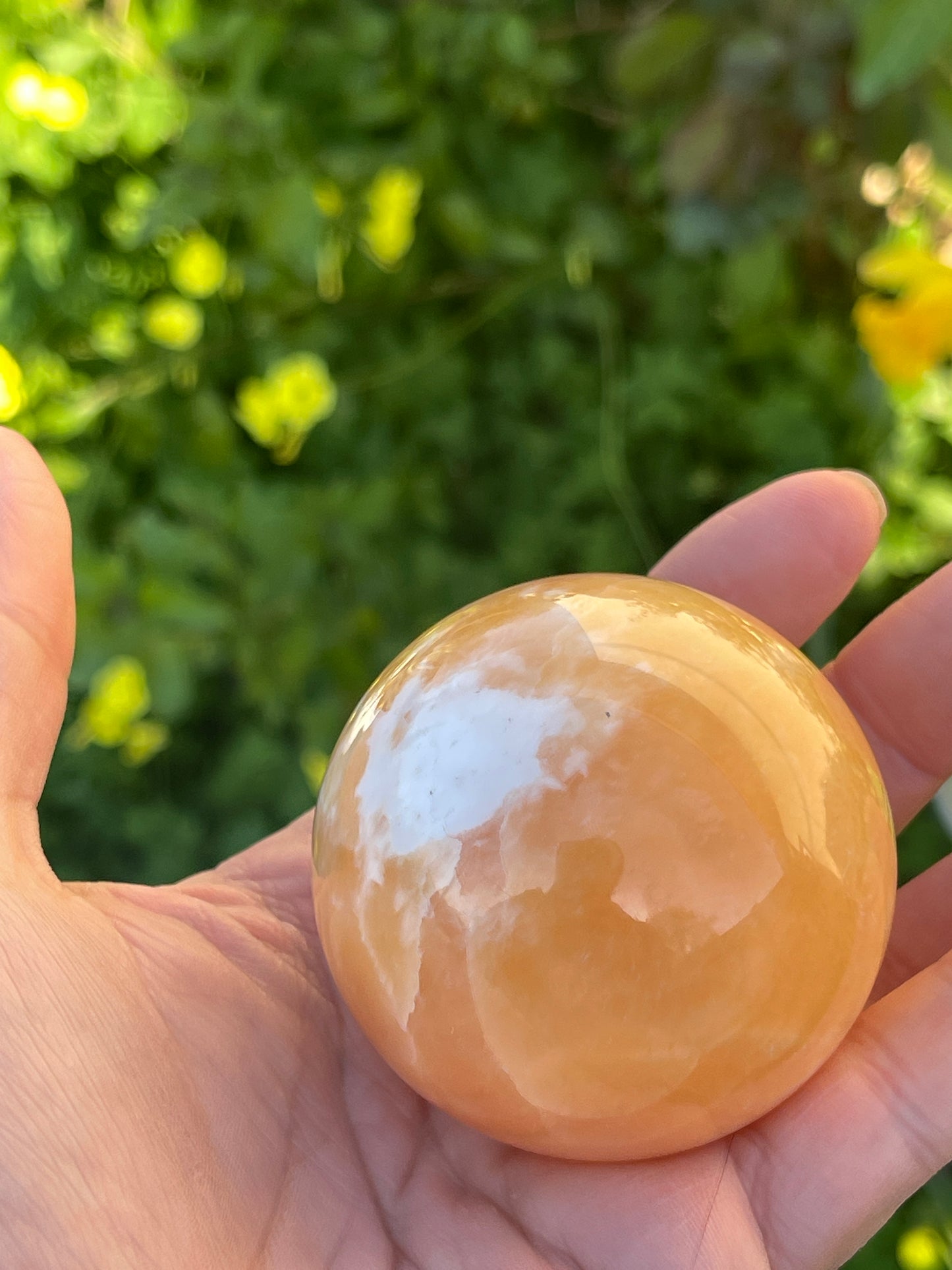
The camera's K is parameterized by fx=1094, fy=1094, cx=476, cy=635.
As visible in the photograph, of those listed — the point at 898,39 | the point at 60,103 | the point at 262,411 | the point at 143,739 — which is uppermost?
the point at 898,39

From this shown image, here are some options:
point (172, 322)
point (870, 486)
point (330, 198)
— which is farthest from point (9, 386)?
point (870, 486)

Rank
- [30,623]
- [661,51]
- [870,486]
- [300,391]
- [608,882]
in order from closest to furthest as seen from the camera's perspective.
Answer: [608,882] < [30,623] < [870,486] < [661,51] < [300,391]

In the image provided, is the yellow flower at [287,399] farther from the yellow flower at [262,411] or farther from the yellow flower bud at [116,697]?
the yellow flower bud at [116,697]

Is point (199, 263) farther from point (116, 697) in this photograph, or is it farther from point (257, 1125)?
point (257, 1125)

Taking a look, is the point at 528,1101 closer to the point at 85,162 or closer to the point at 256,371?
the point at 256,371

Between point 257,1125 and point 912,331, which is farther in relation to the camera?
point 912,331
